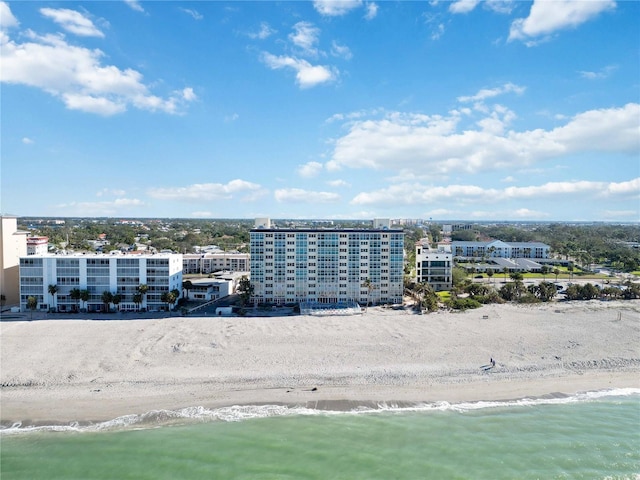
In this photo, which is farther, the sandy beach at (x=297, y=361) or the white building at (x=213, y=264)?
the white building at (x=213, y=264)

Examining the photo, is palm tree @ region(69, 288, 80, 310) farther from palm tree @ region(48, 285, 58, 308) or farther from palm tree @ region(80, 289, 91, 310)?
palm tree @ region(48, 285, 58, 308)

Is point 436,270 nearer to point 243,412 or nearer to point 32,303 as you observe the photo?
point 243,412

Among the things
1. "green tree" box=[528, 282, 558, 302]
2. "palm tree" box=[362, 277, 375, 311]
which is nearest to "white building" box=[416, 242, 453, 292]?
"green tree" box=[528, 282, 558, 302]

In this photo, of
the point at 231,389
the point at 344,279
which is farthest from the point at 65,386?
the point at 344,279

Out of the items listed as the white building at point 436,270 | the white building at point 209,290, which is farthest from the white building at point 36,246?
the white building at point 436,270

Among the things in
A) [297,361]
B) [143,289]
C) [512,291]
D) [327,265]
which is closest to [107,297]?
[143,289]

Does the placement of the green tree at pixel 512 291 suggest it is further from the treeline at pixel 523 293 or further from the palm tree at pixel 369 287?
the palm tree at pixel 369 287

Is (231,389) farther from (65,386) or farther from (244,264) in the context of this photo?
(244,264)
